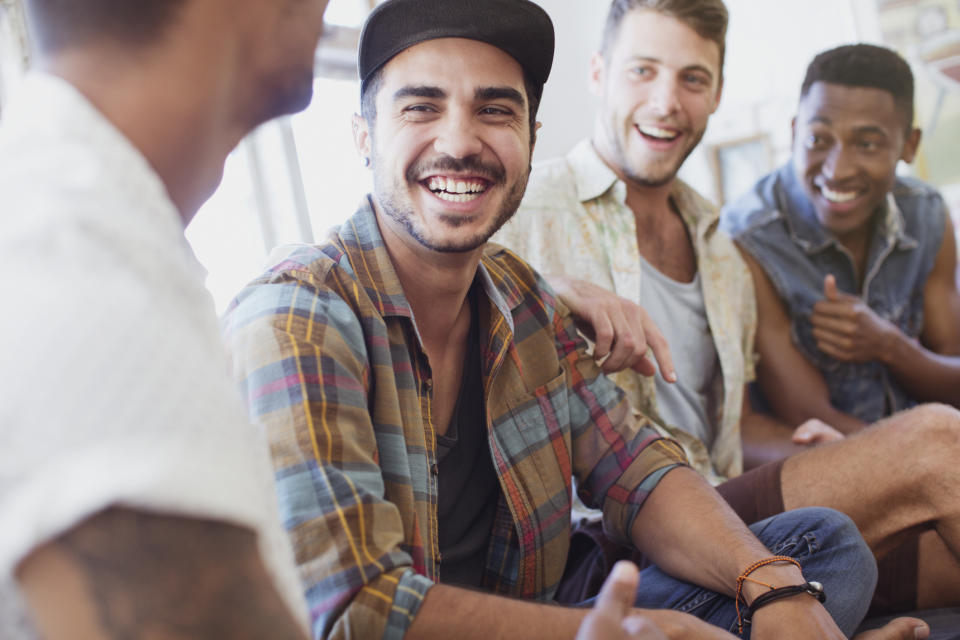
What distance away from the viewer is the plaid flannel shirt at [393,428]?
920 millimetres

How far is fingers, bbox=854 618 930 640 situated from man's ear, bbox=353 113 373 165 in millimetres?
1176

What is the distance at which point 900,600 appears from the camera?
1644 mm

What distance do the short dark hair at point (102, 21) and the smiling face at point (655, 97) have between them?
1.78 metres

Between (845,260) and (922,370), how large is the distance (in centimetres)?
40

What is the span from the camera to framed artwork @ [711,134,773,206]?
4520mm

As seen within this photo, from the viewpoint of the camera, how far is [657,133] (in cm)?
223

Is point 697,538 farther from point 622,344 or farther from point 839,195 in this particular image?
point 839,195

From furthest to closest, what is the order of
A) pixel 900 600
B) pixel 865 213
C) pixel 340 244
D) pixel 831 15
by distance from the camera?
1. pixel 831 15
2. pixel 865 213
3. pixel 900 600
4. pixel 340 244

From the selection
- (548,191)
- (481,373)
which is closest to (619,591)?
(481,373)

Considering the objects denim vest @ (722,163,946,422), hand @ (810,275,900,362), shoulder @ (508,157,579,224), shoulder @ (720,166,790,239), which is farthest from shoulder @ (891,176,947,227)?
shoulder @ (508,157,579,224)

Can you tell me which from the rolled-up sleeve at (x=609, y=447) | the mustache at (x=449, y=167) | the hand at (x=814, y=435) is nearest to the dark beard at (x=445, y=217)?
the mustache at (x=449, y=167)

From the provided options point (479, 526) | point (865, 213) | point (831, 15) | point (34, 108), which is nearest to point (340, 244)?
point (479, 526)

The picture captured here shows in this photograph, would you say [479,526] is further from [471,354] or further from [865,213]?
[865,213]

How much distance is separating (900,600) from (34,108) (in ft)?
5.61
